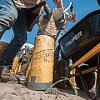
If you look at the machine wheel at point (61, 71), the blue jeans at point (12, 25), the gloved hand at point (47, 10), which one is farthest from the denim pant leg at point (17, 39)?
the machine wheel at point (61, 71)

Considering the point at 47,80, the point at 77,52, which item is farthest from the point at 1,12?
the point at 77,52

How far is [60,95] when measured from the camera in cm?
131

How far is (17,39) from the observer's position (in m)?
1.82

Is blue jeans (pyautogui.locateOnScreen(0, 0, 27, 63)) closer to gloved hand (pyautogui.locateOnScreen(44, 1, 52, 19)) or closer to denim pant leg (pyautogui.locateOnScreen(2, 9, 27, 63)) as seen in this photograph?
denim pant leg (pyautogui.locateOnScreen(2, 9, 27, 63))

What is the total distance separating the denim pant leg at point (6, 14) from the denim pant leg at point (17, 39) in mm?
267

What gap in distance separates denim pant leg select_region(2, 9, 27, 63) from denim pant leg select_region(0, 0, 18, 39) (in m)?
0.27

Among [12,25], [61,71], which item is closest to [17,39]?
[12,25]

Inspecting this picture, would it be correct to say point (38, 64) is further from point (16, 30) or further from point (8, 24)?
point (16, 30)

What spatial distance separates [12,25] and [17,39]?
26 cm

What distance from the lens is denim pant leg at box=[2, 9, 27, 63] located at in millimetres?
1779

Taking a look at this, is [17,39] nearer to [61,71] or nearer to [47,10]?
[47,10]

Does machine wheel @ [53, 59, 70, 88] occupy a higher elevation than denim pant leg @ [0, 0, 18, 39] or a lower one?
lower

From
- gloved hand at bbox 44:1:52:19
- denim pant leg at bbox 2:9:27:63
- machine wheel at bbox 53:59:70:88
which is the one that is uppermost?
gloved hand at bbox 44:1:52:19

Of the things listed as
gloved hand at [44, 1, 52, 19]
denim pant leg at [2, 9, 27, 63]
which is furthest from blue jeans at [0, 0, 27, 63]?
gloved hand at [44, 1, 52, 19]
